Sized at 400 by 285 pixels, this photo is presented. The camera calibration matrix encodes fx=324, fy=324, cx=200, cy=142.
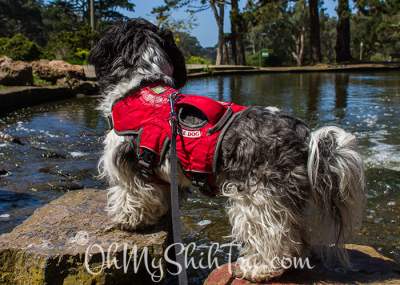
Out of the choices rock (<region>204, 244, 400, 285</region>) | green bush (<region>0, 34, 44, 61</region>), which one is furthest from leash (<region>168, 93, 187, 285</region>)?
green bush (<region>0, 34, 44, 61</region>)

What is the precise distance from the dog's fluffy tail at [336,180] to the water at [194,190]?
3.41 ft

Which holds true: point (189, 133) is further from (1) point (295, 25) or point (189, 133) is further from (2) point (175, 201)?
(1) point (295, 25)

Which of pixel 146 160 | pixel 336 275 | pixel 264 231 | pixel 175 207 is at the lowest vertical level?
pixel 336 275

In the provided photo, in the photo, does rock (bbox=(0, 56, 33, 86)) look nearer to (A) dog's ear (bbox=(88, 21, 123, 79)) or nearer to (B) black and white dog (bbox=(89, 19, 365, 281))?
(A) dog's ear (bbox=(88, 21, 123, 79))

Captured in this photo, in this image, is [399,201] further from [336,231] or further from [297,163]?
[297,163]

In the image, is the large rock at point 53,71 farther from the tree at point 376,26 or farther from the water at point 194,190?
the tree at point 376,26

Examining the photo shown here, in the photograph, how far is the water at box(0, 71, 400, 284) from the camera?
10.4 ft

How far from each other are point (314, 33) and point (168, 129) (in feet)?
99.7

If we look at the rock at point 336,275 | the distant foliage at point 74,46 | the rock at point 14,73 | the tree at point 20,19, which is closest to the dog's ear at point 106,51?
the rock at point 336,275

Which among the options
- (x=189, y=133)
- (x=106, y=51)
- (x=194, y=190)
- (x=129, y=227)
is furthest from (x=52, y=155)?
(x=189, y=133)

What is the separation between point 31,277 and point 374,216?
3237mm

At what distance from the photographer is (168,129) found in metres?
2.26

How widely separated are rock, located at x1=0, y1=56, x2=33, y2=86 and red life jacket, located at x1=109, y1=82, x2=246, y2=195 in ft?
29.4

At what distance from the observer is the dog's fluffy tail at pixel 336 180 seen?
1.97 m
